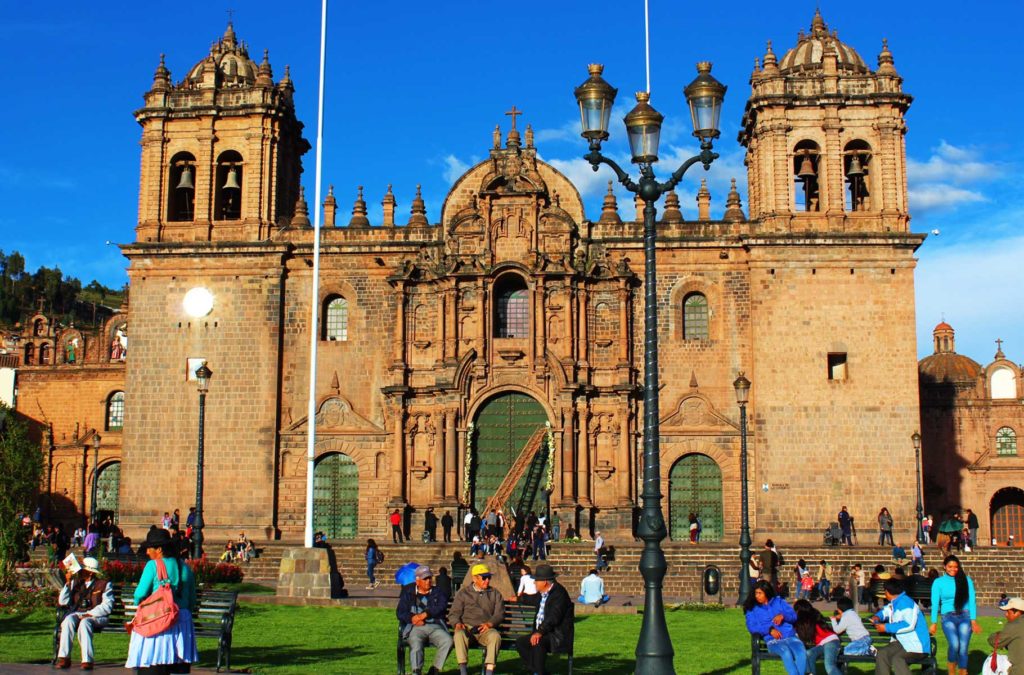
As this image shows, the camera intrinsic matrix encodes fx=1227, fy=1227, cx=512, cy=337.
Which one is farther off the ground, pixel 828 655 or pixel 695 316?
pixel 695 316

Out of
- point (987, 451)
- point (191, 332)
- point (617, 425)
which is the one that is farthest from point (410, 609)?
point (987, 451)

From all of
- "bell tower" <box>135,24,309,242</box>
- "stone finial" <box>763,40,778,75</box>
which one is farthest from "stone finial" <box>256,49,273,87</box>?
"stone finial" <box>763,40,778,75</box>

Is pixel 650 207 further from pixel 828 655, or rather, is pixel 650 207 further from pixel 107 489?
pixel 107 489

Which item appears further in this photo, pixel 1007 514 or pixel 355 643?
pixel 1007 514

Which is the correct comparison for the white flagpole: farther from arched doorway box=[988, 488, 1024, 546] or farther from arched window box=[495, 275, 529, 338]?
arched doorway box=[988, 488, 1024, 546]

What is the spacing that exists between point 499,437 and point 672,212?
887cm

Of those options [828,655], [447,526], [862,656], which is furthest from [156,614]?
[447,526]

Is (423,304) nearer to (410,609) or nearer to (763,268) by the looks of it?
(763,268)

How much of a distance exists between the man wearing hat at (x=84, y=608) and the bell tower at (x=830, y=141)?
87.2ft

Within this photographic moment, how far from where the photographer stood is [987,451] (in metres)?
43.3

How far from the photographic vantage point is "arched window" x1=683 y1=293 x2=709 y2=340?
123 ft

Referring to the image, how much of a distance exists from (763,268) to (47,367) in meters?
26.7

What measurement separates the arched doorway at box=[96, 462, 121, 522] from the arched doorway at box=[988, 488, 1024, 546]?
31.1 m

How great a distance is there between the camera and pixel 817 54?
39000 millimetres
